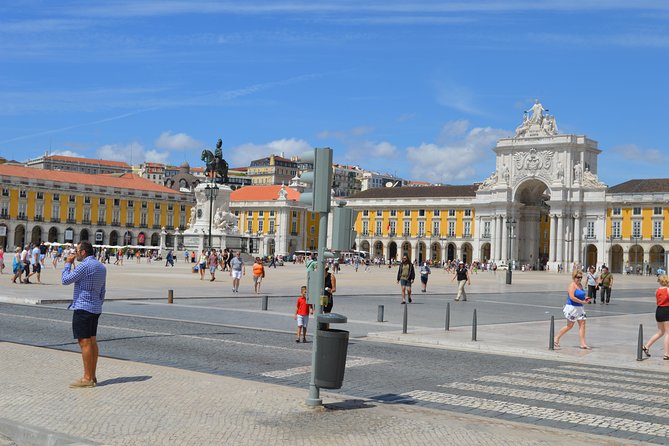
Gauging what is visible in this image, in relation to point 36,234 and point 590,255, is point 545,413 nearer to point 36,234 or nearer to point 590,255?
point 590,255

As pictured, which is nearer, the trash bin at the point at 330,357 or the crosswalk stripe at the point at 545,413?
the crosswalk stripe at the point at 545,413

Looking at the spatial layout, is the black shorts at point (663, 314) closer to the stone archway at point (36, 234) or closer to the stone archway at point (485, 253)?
the stone archway at point (485, 253)

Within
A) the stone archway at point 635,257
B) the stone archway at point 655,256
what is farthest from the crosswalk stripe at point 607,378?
the stone archway at point 635,257

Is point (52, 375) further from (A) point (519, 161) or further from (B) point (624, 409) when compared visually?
(A) point (519, 161)

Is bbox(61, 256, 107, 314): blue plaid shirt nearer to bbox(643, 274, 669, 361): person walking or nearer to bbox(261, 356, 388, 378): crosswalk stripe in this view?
bbox(261, 356, 388, 378): crosswalk stripe

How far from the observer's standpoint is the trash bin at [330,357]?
28.7 feet

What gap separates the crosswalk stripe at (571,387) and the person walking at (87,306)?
520cm

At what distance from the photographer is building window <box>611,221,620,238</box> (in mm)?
104938

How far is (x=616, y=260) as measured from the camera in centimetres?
10712

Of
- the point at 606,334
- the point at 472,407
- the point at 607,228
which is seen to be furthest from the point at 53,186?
the point at 472,407

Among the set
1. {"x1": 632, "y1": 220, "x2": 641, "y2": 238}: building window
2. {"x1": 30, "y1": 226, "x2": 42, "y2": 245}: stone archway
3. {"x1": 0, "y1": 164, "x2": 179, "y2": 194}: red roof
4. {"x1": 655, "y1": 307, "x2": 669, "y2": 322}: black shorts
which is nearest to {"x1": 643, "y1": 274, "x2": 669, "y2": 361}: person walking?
{"x1": 655, "y1": 307, "x2": 669, "y2": 322}: black shorts

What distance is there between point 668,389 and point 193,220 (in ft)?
212

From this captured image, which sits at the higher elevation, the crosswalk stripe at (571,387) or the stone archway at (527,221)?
the stone archway at (527,221)

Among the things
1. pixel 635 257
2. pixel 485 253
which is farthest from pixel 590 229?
pixel 485 253
